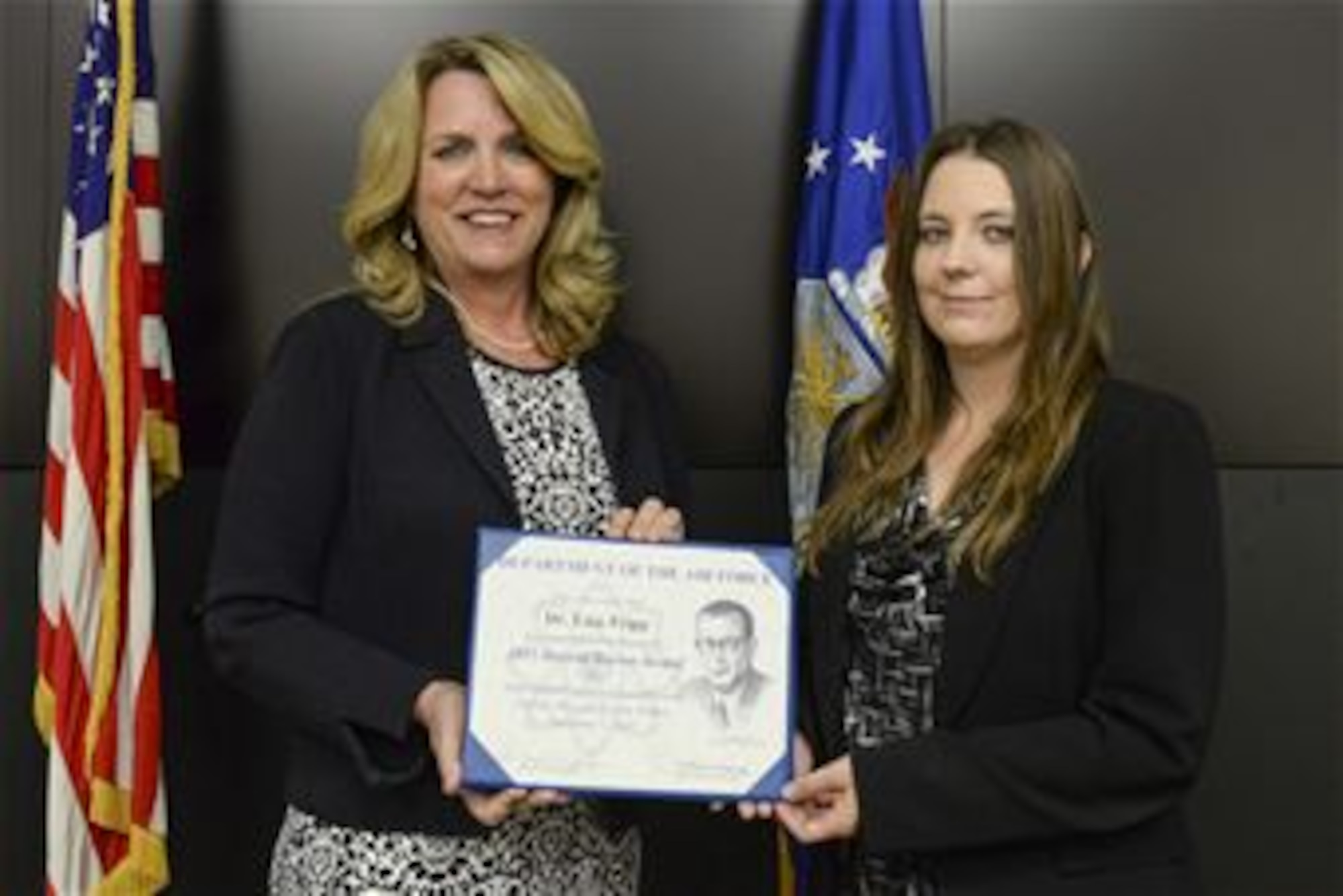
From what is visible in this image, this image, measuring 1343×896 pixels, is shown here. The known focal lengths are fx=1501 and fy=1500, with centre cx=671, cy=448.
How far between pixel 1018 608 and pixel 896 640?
0.13 metres

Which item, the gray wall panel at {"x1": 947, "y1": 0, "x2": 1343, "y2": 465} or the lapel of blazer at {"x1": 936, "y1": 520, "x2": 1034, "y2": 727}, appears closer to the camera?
the lapel of blazer at {"x1": 936, "y1": 520, "x2": 1034, "y2": 727}

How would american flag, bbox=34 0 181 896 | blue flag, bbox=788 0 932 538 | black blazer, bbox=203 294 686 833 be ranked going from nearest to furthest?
black blazer, bbox=203 294 686 833, american flag, bbox=34 0 181 896, blue flag, bbox=788 0 932 538

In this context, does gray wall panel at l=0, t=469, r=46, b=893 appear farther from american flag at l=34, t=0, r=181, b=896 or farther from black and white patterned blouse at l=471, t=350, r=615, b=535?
black and white patterned blouse at l=471, t=350, r=615, b=535

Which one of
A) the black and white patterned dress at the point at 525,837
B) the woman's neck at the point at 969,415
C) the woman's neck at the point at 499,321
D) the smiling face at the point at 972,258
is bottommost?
the black and white patterned dress at the point at 525,837

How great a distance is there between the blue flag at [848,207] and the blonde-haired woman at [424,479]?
67 cm

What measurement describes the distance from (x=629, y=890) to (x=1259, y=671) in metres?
1.47

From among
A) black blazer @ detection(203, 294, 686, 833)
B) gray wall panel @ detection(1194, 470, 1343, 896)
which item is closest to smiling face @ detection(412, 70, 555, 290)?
black blazer @ detection(203, 294, 686, 833)

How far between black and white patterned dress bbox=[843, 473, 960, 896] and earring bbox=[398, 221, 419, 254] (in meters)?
0.68

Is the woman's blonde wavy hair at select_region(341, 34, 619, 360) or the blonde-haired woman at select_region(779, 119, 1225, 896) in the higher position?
the woman's blonde wavy hair at select_region(341, 34, 619, 360)

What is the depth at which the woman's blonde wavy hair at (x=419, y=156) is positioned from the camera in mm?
1799

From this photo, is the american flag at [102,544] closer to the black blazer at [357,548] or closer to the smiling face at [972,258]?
the black blazer at [357,548]

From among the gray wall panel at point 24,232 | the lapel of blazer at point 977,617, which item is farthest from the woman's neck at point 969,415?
the gray wall panel at point 24,232

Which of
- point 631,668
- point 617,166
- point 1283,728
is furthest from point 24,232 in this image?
point 1283,728

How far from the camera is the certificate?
1.48 meters
